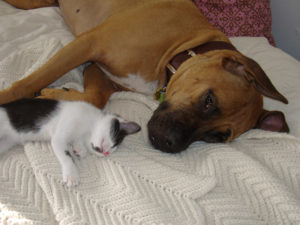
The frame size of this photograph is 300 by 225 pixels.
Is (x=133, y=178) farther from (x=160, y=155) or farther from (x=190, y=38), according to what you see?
(x=190, y=38)

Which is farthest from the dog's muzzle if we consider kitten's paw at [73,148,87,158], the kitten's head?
kitten's paw at [73,148,87,158]

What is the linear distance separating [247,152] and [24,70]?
1666 millimetres

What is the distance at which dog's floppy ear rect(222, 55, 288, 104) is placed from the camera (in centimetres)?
192

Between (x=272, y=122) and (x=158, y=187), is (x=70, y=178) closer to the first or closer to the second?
(x=158, y=187)

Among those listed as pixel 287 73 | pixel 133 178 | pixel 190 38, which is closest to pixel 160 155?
pixel 133 178

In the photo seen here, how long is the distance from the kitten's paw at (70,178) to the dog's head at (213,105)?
54 cm

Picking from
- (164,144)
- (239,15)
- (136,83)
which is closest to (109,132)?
(164,144)

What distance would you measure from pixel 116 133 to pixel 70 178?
17.7 inches

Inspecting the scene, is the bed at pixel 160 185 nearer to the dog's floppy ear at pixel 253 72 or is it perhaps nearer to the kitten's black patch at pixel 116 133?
the kitten's black patch at pixel 116 133

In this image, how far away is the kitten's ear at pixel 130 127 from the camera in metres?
1.88

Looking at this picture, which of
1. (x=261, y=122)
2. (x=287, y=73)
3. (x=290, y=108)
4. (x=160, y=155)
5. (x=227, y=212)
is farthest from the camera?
(x=287, y=73)

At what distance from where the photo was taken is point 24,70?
7.32 ft

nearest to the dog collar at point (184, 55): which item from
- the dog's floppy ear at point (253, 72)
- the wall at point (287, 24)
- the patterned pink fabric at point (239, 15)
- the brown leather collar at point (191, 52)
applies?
the brown leather collar at point (191, 52)

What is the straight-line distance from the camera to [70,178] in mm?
1481
